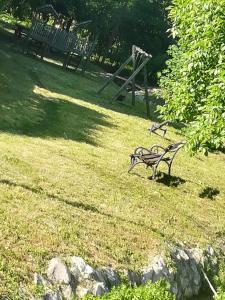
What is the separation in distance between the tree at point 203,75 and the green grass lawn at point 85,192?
99.8 inches

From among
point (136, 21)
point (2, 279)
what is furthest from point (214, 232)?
point (136, 21)

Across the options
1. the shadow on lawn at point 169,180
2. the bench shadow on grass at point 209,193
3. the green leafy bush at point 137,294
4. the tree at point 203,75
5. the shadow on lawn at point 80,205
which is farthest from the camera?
the shadow on lawn at point 169,180

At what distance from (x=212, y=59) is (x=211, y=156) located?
1125 centimetres

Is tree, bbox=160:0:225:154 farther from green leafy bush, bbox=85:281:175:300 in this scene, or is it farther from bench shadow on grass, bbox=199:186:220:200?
green leafy bush, bbox=85:281:175:300

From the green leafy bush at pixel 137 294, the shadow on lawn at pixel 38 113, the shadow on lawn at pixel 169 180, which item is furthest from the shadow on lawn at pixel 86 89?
the green leafy bush at pixel 137 294

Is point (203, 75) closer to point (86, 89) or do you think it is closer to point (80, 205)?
point (80, 205)

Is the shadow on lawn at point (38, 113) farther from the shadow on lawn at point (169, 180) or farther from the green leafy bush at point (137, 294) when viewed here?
the green leafy bush at point (137, 294)

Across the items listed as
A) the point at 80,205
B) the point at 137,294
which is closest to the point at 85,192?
the point at 80,205

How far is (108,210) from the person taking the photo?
37.0ft

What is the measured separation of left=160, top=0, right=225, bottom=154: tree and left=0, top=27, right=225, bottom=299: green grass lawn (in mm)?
2536

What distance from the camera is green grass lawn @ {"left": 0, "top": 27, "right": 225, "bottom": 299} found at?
28.6 feet

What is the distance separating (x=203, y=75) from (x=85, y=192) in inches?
182

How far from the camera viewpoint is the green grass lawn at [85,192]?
871 cm

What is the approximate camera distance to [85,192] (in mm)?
12094
